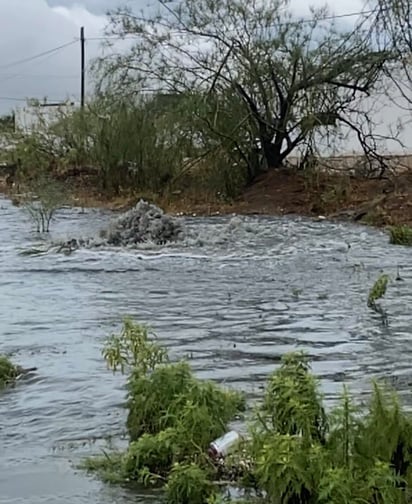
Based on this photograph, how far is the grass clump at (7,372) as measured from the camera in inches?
336

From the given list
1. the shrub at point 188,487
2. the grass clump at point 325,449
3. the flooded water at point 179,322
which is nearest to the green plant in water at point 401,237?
the flooded water at point 179,322

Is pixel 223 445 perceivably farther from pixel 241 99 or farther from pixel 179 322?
pixel 241 99

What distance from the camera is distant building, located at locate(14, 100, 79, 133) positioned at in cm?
4334

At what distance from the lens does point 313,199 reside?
2834 cm

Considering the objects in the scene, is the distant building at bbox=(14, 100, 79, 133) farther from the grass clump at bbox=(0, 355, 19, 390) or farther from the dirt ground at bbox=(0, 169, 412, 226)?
the grass clump at bbox=(0, 355, 19, 390)

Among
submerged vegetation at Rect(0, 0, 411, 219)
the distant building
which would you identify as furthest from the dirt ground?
the distant building

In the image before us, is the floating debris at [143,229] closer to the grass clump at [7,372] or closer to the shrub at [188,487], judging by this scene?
the grass clump at [7,372]

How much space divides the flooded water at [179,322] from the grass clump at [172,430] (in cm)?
20

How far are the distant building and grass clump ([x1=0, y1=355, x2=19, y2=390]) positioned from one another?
34.0m

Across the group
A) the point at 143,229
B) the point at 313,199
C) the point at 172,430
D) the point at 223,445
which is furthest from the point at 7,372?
the point at 313,199

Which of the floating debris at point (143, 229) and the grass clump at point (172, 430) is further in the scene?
the floating debris at point (143, 229)

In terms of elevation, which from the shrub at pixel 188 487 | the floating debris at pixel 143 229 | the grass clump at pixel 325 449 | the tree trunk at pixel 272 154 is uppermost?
the tree trunk at pixel 272 154

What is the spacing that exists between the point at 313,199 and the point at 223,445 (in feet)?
74.9

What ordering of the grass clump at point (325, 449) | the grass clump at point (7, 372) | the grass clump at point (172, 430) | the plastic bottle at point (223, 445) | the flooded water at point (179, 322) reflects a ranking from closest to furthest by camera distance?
the grass clump at point (325, 449), the grass clump at point (172, 430), the plastic bottle at point (223, 445), the flooded water at point (179, 322), the grass clump at point (7, 372)
